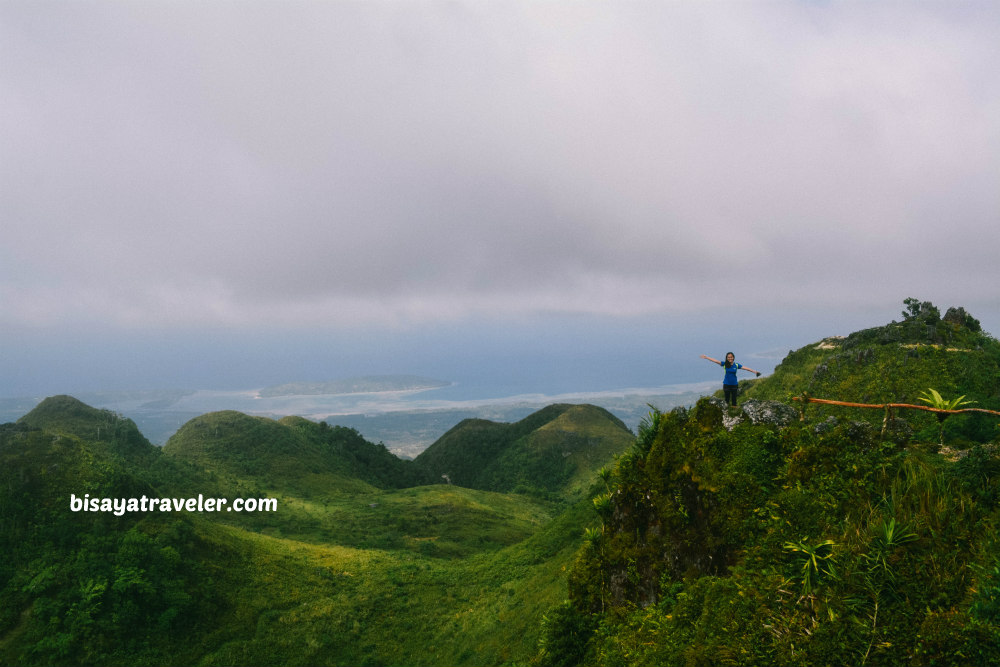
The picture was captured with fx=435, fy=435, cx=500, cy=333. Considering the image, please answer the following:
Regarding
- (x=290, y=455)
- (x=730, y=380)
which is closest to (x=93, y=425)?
(x=290, y=455)

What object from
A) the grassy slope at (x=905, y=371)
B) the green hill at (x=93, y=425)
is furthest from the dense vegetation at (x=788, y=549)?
the green hill at (x=93, y=425)

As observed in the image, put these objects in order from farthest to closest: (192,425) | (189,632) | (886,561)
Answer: (192,425) → (189,632) → (886,561)

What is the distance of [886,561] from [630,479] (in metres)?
7.29

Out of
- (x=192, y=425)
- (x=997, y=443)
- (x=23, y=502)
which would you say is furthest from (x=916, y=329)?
(x=192, y=425)

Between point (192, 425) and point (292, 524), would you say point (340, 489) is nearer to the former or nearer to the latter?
point (292, 524)

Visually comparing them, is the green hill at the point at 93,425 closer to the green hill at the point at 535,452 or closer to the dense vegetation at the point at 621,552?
the dense vegetation at the point at 621,552

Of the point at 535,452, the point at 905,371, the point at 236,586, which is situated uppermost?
the point at 905,371

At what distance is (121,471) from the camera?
43062 millimetres

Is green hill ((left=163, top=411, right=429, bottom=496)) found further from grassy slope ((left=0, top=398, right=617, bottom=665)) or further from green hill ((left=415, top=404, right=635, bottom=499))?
grassy slope ((left=0, top=398, right=617, bottom=665))

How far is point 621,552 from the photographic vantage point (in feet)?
47.8

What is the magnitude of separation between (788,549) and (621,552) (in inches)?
213

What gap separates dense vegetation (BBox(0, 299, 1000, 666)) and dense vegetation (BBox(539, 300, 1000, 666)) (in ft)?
0.16

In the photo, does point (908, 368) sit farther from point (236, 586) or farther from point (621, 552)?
point (236, 586)

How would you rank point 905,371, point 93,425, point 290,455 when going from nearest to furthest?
point 905,371 → point 93,425 → point 290,455
